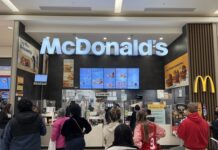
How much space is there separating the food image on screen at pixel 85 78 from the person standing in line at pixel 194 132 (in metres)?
8.39

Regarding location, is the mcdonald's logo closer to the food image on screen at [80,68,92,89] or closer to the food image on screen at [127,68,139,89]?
the food image on screen at [127,68,139,89]

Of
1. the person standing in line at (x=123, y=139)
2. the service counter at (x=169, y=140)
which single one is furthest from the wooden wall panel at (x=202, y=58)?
the person standing in line at (x=123, y=139)

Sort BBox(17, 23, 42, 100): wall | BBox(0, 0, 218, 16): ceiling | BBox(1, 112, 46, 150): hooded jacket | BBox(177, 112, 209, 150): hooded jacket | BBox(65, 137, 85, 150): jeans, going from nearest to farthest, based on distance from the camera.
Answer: BBox(1, 112, 46, 150): hooded jacket → BBox(177, 112, 209, 150): hooded jacket → BBox(65, 137, 85, 150): jeans → BBox(0, 0, 218, 16): ceiling → BBox(17, 23, 42, 100): wall

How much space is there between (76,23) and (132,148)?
23.4ft

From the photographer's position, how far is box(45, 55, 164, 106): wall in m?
12.5

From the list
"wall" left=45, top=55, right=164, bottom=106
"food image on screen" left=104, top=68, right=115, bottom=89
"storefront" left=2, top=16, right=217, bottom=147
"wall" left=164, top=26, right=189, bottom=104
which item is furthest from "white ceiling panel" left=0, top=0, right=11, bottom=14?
"wall" left=164, top=26, right=189, bottom=104

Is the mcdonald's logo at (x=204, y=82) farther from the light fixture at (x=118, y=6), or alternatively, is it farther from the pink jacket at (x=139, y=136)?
the pink jacket at (x=139, y=136)

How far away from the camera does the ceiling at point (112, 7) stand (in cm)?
782

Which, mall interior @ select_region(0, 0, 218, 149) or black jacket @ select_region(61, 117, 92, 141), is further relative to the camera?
mall interior @ select_region(0, 0, 218, 149)

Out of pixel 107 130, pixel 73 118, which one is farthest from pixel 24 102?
pixel 107 130

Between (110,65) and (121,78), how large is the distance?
2.59ft

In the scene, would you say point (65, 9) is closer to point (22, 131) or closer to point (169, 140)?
point (169, 140)

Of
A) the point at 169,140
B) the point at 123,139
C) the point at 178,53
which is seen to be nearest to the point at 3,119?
the point at 123,139

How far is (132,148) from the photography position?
2.63 meters
